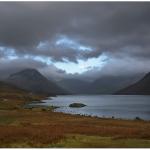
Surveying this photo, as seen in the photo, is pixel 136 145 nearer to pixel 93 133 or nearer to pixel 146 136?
pixel 146 136

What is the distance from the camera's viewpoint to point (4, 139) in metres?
41.8

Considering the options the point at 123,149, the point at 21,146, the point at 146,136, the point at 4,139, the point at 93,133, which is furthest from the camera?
the point at 93,133

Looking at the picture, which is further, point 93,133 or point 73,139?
point 93,133

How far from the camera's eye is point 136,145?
3831 centimetres

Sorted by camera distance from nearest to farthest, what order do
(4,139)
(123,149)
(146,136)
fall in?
(123,149), (4,139), (146,136)

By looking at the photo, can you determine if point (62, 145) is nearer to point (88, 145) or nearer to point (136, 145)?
point (88, 145)

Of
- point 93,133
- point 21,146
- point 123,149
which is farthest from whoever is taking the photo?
point 93,133

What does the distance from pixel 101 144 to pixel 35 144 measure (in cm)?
767

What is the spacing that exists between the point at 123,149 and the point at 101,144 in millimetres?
4904

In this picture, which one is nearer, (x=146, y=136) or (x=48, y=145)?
(x=48, y=145)

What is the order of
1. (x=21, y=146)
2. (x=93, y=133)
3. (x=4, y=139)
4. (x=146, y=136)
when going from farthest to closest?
(x=93, y=133), (x=146, y=136), (x=4, y=139), (x=21, y=146)

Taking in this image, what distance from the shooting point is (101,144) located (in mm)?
38656

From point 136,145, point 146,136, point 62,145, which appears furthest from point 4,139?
point 146,136

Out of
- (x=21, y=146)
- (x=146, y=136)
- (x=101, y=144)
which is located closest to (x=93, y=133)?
(x=146, y=136)
